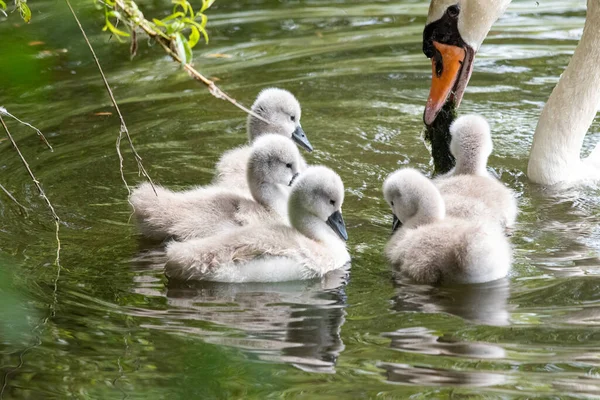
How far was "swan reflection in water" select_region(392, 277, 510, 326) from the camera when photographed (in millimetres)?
4250

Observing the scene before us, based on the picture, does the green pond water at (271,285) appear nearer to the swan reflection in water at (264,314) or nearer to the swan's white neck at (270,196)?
the swan reflection in water at (264,314)

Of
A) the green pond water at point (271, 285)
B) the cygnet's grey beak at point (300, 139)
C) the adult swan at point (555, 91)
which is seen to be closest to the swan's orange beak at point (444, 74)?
the adult swan at point (555, 91)

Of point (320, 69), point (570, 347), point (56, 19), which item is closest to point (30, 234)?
point (570, 347)

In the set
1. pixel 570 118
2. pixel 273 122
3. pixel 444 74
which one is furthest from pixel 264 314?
pixel 570 118

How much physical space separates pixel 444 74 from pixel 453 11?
1.39 feet

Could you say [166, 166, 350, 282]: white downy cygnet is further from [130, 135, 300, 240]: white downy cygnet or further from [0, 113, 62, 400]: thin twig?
[0, 113, 62, 400]: thin twig

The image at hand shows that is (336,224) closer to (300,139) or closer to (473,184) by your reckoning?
(473,184)

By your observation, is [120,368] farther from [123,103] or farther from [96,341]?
[123,103]

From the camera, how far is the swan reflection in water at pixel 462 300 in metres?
4.25

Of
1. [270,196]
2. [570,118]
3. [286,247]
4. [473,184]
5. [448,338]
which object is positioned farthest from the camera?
[570,118]

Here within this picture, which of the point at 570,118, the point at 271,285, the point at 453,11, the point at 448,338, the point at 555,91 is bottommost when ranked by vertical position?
the point at 271,285

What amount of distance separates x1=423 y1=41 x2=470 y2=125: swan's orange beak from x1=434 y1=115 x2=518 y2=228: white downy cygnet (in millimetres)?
220

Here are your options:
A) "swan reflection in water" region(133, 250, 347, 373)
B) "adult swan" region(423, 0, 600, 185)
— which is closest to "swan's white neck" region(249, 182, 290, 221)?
"swan reflection in water" region(133, 250, 347, 373)

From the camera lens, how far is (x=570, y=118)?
21.8 ft
